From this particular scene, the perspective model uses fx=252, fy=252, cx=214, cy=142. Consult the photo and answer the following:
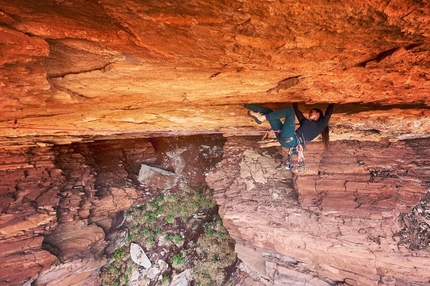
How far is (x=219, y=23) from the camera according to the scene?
230 cm

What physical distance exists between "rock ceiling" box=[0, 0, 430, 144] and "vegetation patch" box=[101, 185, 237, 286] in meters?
5.62

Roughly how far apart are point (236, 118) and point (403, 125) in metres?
3.83

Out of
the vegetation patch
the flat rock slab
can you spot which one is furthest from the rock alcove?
the vegetation patch

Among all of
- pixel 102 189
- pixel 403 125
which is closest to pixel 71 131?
pixel 102 189

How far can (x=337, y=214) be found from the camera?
23.9 ft

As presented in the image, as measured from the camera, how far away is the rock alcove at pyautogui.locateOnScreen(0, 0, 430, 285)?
2.29m

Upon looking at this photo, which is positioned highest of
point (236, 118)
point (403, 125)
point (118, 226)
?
point (236, 118)

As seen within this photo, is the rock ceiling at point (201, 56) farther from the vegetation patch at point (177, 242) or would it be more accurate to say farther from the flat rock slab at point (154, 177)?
the vegetation patch at point (177, 242)

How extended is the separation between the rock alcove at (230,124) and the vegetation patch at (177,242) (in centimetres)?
65

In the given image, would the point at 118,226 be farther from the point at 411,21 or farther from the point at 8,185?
the point at 411,21

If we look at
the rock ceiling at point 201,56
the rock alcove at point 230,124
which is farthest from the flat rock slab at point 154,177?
the rock ceiling at point 201,56

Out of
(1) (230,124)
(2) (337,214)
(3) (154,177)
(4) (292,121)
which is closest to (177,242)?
(3) (154,177)

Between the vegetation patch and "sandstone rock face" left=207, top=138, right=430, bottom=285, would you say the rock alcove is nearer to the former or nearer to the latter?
"sandstone rock face" left=207, top=138, right=430, bottom=285

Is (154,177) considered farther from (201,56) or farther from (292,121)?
(201,56)
